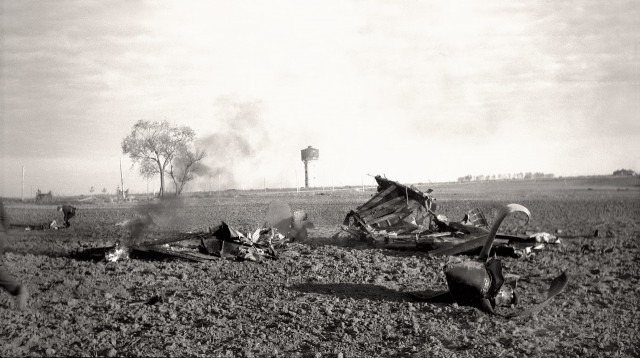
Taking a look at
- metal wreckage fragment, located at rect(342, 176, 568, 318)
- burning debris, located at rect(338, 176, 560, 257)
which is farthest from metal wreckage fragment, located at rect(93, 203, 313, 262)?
metal wreckage fragment, located at rect(342, 176, 568, 318)

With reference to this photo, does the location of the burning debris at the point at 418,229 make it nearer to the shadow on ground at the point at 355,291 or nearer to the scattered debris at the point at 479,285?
the shadow on ground at the point at 355,291

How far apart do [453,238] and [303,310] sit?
22.4ft

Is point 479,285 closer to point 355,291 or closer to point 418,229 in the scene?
point 355,291

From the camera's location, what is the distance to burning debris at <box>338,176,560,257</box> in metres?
12.1

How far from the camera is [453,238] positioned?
12.9m

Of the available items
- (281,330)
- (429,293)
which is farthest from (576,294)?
(281,330)

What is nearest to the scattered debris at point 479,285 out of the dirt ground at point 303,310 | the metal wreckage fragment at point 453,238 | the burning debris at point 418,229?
the metal wreckage fragment at point 453,238

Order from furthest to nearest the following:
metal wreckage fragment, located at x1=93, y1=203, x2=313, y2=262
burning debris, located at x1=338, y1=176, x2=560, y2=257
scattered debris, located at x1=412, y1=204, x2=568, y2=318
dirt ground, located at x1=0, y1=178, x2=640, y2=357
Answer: burning debris, located at x1=338, y1=176, x2=560, y2=257
metal wreckage fragment, located at x1=93, y1=203, x2=313, y2=262
scattered debris, located at x1=412, y1=204, x2=568, y2=318
dirt ground, located at x1=0, y1=178, x2=640, y2=357

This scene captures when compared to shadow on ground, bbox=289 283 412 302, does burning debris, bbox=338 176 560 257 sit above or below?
above

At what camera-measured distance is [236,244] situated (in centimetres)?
1132

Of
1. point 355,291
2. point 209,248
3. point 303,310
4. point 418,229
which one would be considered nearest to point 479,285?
point 355,291

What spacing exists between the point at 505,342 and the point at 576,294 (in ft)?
10.5

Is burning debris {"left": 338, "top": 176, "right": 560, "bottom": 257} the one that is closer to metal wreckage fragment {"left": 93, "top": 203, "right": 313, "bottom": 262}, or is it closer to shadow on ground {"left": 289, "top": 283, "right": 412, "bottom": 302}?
metal wreckage fragment {"left": 93, "top": 203, "right": 313, "bottom": 262}

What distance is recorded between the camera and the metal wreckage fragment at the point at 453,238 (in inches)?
299
